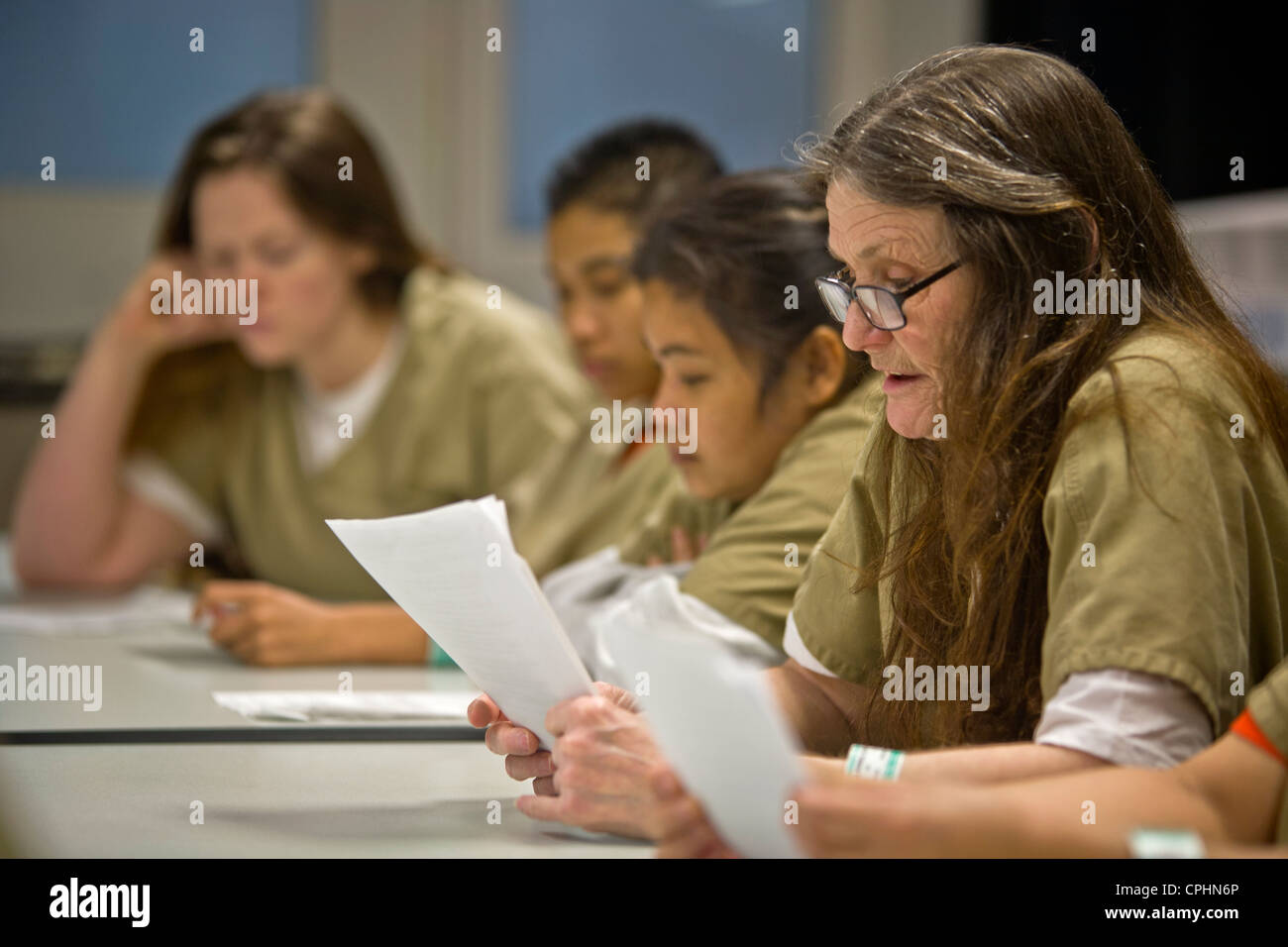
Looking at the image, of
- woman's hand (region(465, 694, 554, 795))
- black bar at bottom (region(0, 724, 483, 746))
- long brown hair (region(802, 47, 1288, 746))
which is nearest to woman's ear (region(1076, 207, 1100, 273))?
long brown hair (region(802, 47, 1288, 746))

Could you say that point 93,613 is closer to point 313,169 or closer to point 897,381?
point 313,169

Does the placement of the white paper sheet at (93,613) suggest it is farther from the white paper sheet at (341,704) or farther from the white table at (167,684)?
the white paper sheet at (341,704)

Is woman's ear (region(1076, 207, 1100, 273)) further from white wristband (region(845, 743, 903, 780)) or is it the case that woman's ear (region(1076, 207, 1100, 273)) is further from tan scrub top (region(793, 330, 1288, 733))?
white wristband (region(845, 743, 903, 780))

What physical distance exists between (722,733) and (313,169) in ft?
5.67

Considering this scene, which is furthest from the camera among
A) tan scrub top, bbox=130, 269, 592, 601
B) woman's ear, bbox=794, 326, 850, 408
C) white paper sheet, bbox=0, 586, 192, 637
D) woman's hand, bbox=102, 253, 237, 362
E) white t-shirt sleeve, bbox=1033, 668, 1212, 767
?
woman's hand, bbox=102, 253, 237, 362

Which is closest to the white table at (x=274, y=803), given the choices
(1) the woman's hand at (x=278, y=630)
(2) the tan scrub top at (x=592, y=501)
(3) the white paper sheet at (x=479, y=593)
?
(3) the white paper sheet at (x=479, y=593)

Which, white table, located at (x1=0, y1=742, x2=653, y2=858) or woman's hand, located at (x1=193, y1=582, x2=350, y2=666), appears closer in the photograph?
white table, located at (x1=0, y1=742, x2=653, y2=858)

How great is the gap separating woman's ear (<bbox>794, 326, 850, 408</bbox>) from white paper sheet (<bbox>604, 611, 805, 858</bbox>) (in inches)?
25.7

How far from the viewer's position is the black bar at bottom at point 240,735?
4.09ft

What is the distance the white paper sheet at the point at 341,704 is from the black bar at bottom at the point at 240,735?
0.04 m

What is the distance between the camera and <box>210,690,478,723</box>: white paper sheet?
1.33 m

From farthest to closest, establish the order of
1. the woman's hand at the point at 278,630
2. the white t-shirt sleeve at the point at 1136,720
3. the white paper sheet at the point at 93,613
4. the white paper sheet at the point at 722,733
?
the white paper sheet at the point at 93,613, the woman's hand at the point at 278,630, the white t-shirt sleeve at the point at 1136,720, the white paper sheet at the point at 722,733

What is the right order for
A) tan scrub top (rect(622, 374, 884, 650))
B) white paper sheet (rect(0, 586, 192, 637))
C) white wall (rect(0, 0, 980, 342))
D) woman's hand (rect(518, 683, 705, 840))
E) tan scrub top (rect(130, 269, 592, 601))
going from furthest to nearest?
white wall (rect(0, 0, 980, 342)) → tan scrub top (rect(130, 269, 592, 601)) → white paper sheet (rect(0, 586, 192, 637)) → tan scrub top (rect(622, 374, 884, 650)) → woman's hand (rect(518, 683, 705, 840))
